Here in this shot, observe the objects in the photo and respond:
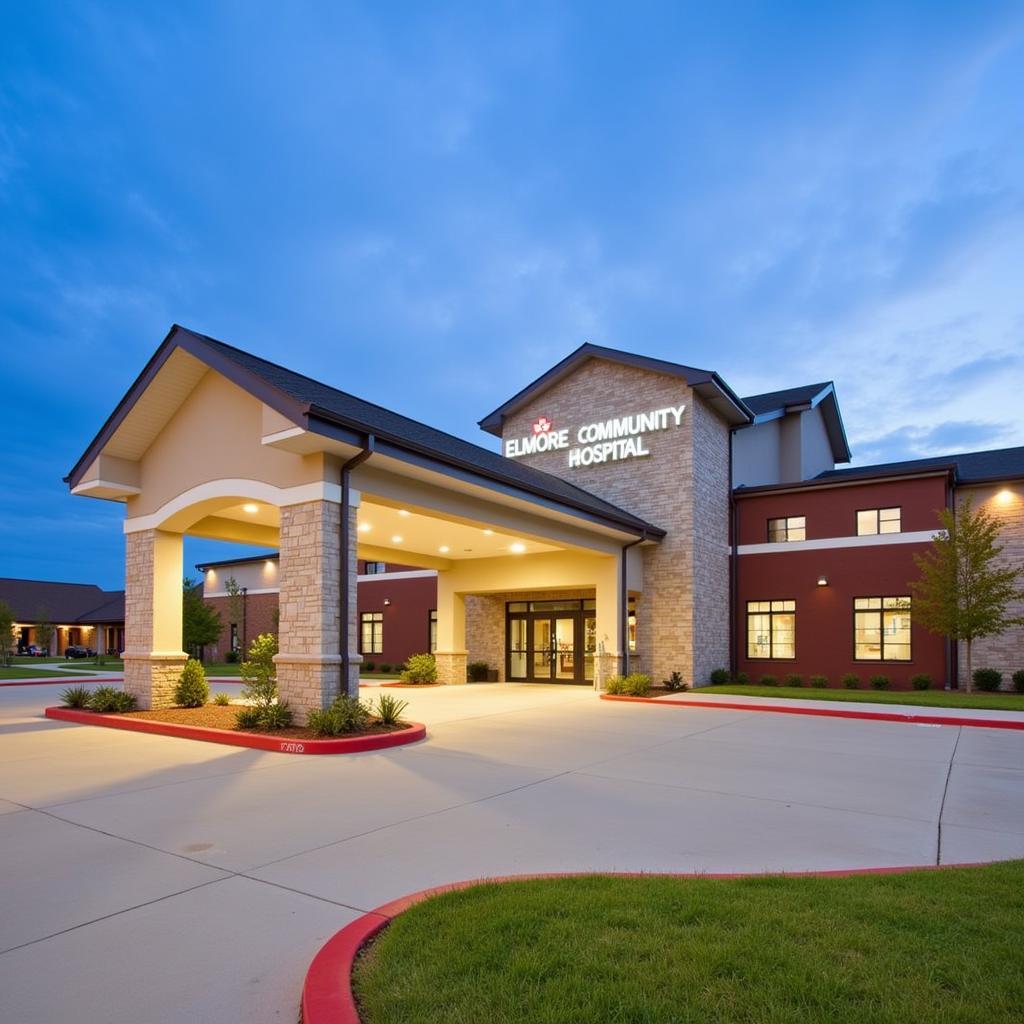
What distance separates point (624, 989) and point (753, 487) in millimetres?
21268

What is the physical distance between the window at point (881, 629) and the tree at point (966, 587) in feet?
4.62

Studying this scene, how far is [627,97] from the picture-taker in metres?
74.5

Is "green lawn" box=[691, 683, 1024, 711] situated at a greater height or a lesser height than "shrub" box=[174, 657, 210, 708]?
lesser

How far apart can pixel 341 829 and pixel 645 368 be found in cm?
1751

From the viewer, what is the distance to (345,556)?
11078mm

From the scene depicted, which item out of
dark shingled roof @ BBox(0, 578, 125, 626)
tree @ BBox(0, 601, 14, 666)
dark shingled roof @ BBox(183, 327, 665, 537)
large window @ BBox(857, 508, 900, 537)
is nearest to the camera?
dark shingled roof @ BBox(183, 327, 665, 537)

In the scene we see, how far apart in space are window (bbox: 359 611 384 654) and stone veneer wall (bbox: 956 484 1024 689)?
20678 mm

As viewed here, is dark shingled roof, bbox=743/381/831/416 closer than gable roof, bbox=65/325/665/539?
No

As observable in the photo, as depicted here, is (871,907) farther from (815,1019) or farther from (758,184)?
(758,184)

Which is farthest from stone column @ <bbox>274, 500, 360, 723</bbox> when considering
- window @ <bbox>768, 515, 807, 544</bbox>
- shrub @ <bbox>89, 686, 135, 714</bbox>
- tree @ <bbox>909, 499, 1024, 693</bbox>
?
window @ <bbox>768, 515, 807, 544</bbox>

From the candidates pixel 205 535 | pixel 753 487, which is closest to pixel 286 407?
pixel 205 535

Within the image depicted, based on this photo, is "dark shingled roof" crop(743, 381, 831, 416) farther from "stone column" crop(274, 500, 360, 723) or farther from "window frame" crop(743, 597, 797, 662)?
"stone column" crop(274, 500, 360, 723)

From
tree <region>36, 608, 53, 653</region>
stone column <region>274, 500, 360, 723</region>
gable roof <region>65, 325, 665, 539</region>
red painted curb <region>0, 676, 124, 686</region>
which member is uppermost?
gable roof <region>65, 325, 665, 539</region>

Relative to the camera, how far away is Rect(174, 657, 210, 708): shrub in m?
13.5
